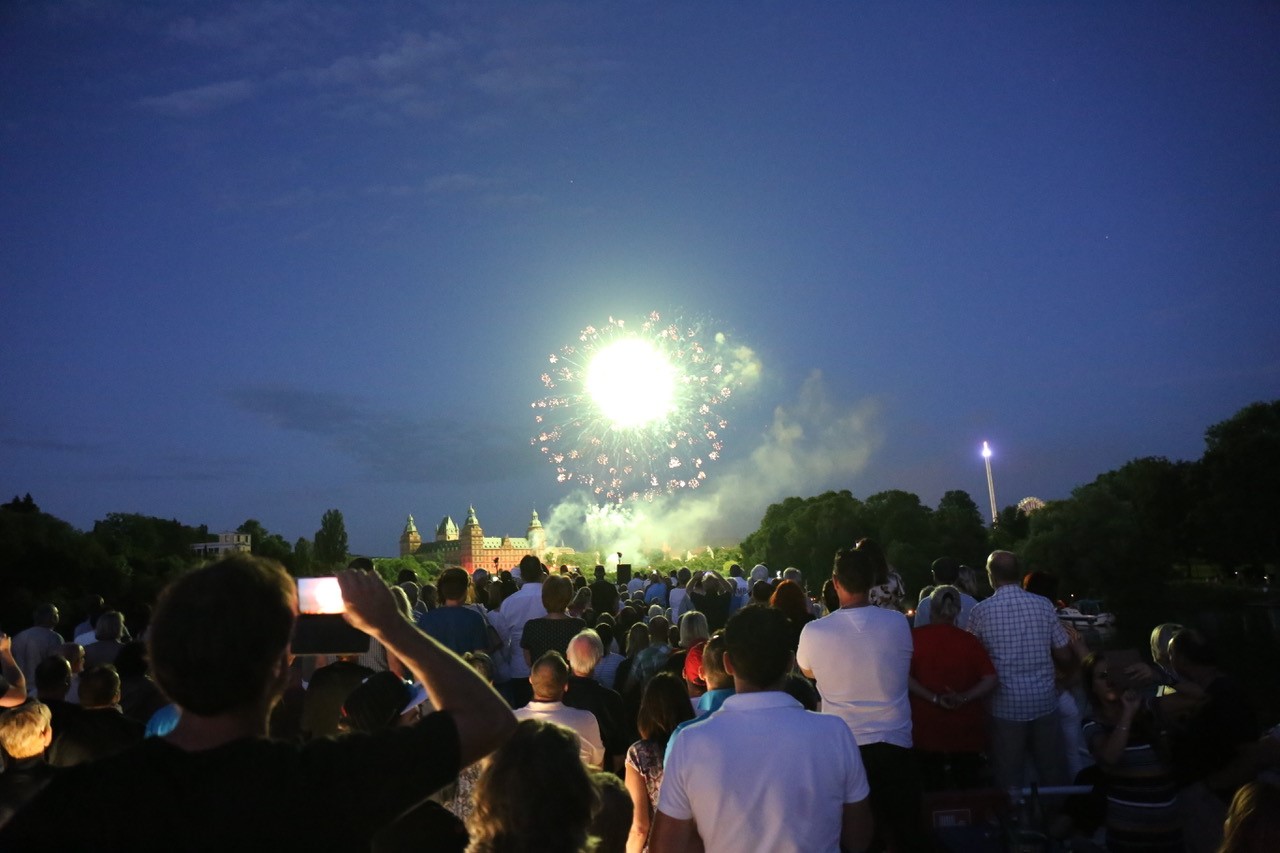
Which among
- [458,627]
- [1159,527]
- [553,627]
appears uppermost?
Result: [458,627]

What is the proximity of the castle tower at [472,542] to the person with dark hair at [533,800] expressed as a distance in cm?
18595

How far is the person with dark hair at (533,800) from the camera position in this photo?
3008mm

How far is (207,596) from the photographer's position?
2148 millimetres

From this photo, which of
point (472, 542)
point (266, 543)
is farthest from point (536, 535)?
point (266, 543)

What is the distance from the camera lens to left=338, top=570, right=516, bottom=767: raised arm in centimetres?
228

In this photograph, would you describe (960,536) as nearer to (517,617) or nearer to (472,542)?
(517,617)

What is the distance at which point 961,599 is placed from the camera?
915 centimetres

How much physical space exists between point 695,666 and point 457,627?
221cm

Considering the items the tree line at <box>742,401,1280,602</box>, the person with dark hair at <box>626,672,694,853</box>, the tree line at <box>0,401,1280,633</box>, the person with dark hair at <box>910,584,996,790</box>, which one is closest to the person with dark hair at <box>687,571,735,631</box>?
the person with dark hair at <box>910,584,996,790</box>

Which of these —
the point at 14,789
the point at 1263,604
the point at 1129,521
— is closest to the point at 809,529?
the point at 1129,521

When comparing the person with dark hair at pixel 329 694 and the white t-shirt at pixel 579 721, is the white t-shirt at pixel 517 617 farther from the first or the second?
the person with dark hair at pixel 329 694

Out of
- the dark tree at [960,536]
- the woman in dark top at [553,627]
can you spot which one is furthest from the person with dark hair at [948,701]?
the dark tree at [960,536]

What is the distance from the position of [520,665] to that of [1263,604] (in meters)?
41.6

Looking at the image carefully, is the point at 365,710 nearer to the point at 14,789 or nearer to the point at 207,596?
the point at 207,596
